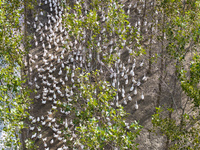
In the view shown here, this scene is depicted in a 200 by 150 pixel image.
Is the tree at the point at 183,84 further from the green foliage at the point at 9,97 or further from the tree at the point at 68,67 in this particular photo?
the green foliage at the point at 9,97

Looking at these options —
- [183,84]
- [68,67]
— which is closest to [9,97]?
[68,67]

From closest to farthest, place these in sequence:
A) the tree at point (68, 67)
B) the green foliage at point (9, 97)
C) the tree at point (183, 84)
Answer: the green foliage at point (9, 97), the tree at point (183, 84), the tree at point (68, 67)

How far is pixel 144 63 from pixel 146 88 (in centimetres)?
232

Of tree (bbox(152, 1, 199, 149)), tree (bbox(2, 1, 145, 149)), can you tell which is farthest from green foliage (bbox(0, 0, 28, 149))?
tree (bbox(152, 1, 199, 149))

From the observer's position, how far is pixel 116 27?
13211 mm

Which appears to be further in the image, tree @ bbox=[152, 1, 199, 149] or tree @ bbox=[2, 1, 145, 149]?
tree @ bbox=[2, 1, 145, 149]

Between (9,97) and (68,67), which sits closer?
(9,97)

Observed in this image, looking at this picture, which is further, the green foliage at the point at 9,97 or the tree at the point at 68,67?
the tree at the point at 68,67

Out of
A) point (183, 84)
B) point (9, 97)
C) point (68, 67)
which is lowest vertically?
point (9, 97)

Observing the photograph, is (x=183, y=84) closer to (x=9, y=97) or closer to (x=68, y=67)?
(x=68, y=67)

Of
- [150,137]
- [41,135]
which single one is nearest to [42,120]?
[41,135]

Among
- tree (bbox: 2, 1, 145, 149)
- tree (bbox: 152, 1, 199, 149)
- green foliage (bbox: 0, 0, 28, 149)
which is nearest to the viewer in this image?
green foliage (bbox: 0, 0, 28, 149)

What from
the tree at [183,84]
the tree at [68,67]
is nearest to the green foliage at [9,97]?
the tree at [68,67]

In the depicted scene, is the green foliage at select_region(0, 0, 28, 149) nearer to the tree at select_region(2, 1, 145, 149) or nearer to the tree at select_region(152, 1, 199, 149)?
the tree at select_region(2, 1, 145, 149)
